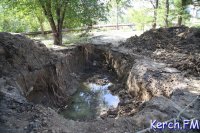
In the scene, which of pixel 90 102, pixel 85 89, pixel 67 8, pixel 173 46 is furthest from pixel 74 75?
pixel 173 46

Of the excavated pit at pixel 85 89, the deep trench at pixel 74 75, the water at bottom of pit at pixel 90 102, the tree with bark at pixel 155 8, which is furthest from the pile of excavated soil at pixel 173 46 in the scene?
the tree with bark at pixel 155 8

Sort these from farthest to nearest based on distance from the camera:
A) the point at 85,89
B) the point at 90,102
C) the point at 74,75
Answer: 1. the point at 74,75
2. the point at 85,89
3. the point at 90,102

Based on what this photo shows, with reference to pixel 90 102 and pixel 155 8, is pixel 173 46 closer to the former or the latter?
pixel 90 102

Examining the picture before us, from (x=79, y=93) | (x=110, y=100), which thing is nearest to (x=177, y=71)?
(x=110, y=100)

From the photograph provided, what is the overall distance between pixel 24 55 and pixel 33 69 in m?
0.81

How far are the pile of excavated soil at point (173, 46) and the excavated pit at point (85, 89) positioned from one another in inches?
27.5

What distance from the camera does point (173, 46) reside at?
1577 centimetres

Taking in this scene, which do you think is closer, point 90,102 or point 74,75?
point 90,102

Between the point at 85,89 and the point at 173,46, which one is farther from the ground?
the point at 173,46

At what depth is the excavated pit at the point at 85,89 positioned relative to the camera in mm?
7179

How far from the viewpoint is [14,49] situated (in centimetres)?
1182

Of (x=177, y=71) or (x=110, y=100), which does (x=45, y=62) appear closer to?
(x=110, y=100)

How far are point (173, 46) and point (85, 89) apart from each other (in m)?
5.86

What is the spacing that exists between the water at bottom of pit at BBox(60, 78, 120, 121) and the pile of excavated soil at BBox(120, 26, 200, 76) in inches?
128
